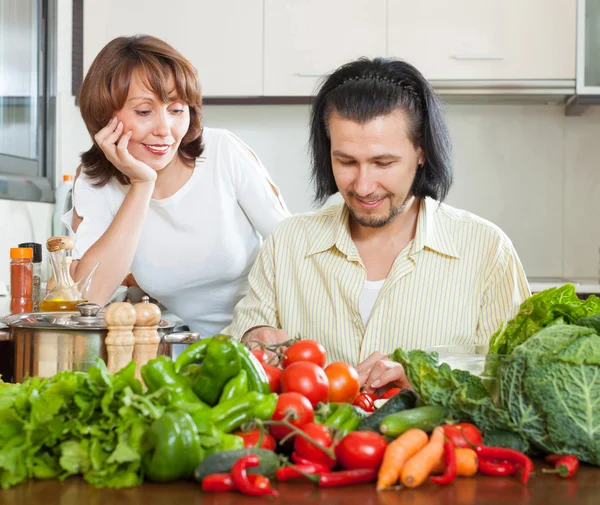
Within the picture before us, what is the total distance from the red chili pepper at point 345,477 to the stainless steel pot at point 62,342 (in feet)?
1.47

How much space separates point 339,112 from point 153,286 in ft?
2.75

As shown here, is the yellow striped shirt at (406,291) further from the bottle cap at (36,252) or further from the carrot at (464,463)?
the carrot at (464,463)

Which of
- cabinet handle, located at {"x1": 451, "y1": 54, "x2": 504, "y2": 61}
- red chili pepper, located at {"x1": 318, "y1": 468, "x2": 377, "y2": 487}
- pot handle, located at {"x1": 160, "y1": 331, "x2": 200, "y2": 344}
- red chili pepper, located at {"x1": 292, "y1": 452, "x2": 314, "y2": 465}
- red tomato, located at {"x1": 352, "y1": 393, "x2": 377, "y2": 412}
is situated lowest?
red chili pepper, located at {"x1": 318, "y1": 468, "x2": 377, "y2": 487}

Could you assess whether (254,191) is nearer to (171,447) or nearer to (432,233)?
(432,233)

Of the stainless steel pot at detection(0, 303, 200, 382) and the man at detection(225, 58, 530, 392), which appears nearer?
the stainless steel pot at detection(0, 303, 200, 382)

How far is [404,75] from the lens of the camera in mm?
1858

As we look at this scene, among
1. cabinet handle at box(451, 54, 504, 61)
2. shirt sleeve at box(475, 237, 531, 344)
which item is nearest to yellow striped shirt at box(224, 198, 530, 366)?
shirt sleeve at box(475, 237, 531, 344)

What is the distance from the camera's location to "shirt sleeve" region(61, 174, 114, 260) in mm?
2307

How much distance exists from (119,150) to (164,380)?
4.38 feet

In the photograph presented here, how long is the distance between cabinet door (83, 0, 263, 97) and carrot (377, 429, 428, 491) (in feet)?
8.81

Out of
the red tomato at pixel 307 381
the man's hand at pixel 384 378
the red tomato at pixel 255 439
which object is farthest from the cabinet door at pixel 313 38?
the red tomato at pixel 255 439

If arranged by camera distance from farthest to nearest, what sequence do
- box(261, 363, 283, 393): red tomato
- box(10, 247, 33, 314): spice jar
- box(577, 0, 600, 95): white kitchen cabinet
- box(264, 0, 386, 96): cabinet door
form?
box(264, 0, 386, 96): cabinet door, box(577, 0, 600, 95): white kitchen cabinet, box(10, 247, 33, 314): spice jar, box(261, 363, 283, 393): red tomato

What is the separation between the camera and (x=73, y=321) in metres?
1.22

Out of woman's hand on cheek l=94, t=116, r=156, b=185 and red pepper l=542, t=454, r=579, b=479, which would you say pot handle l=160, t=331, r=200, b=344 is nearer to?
red pepper l=542, t=454, r=579, b=479
